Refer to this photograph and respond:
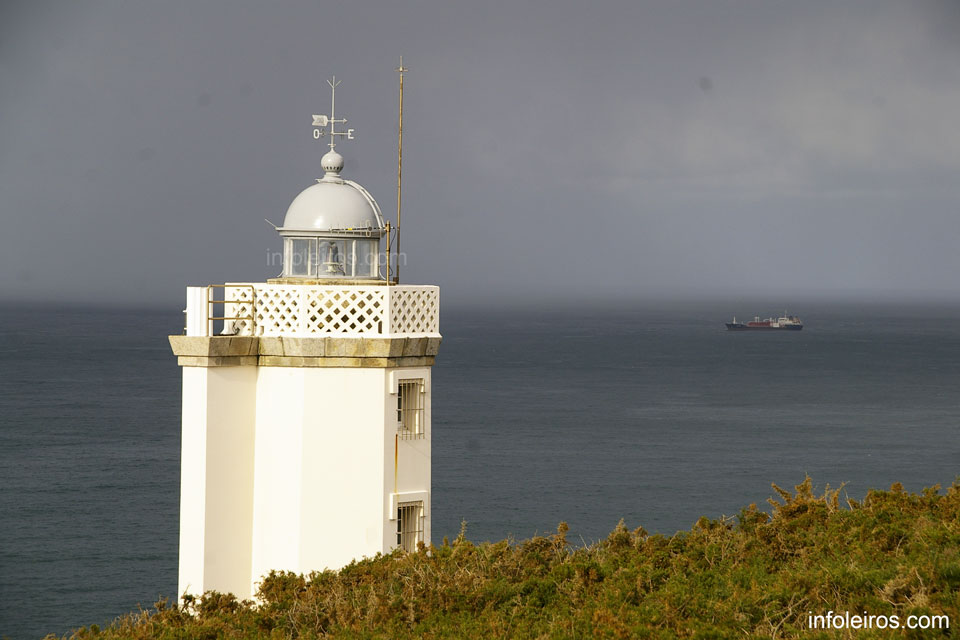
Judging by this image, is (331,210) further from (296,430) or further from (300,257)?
(296,430)

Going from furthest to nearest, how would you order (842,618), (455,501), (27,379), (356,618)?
(27,379) → (455,501) → (356,618) → (842,618)

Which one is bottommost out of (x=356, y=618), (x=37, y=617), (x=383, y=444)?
(x=37, y=617)

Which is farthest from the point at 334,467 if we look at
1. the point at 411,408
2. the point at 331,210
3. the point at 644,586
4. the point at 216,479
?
the point at 644,586

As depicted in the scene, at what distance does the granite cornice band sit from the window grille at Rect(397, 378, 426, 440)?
35 cm

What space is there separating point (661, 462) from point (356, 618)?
207ft

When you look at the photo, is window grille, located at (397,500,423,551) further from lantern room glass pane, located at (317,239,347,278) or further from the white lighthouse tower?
lantern room glass pane, located at (317,239,347,278)

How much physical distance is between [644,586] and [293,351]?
14.6 ft

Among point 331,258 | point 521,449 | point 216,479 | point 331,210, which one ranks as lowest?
point 521,449

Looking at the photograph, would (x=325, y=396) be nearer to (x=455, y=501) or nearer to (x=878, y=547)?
(x=878, y=547)

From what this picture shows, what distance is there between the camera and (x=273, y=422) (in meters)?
12.9

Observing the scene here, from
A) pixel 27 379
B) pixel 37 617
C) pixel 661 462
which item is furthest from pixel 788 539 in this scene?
pixel 27 379

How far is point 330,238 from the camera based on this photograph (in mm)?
13367

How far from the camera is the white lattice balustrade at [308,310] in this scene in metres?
12.8

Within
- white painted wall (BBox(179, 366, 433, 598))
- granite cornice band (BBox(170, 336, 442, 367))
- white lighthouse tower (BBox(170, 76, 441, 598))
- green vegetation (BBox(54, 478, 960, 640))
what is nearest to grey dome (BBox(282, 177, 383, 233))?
white lighthouse tower (BBox(170, 76, 441, 598))
